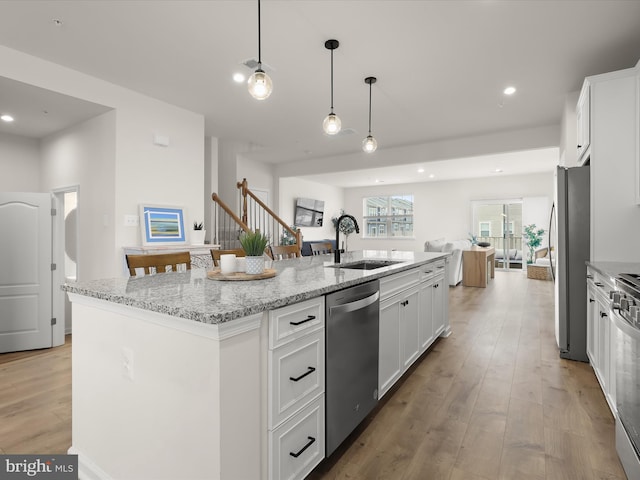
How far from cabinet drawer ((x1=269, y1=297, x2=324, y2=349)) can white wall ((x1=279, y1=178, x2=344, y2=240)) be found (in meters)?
7.47

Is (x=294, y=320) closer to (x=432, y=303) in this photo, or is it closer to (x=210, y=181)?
(x=432, y=303)

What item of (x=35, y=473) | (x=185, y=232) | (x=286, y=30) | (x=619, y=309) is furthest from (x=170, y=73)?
(x=619, y=309)

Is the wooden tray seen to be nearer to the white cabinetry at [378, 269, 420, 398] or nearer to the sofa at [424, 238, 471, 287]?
the white cabinetry at [378, 269, 420, 398]

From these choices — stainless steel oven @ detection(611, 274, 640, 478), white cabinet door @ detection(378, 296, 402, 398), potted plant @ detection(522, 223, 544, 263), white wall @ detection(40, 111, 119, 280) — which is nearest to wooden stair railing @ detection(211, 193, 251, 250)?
white wall @ detection(40, 111, 119, 280)

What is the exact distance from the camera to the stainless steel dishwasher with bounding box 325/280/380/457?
1643 millimetres

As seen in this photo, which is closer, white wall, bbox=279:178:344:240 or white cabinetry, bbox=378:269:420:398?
white cabinetry, bbox=378:269:420:398

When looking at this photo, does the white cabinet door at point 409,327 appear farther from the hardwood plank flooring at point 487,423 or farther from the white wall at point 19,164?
the white wall at point 19,164

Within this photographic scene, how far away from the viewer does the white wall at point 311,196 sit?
30.3 ft

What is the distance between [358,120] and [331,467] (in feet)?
15.0

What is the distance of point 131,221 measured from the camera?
13.5ft

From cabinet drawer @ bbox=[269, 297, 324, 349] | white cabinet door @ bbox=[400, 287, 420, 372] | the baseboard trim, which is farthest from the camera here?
white cabinet door @ bbox=[400, 287, 420, 372]

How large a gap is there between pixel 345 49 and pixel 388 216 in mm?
9007

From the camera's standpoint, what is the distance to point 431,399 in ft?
7.86

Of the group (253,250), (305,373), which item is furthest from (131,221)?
(305,373)
